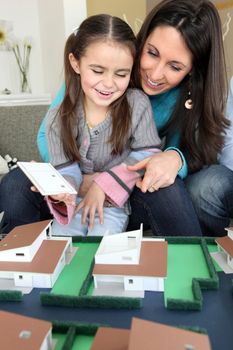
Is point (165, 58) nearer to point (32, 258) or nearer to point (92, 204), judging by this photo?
point (92, 204)

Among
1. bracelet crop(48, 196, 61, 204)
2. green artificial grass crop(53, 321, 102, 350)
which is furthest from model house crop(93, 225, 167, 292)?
bracelet crop(48, 196, 61, 204)

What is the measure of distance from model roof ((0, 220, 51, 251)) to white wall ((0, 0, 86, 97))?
1.41 meters

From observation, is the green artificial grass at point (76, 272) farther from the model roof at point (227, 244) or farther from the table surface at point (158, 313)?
the model roof at point (227, 244)

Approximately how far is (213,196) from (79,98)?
492mm

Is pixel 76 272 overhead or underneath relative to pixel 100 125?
underneath

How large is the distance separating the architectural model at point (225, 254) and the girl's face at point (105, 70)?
480 millimetres

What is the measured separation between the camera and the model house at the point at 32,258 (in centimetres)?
65

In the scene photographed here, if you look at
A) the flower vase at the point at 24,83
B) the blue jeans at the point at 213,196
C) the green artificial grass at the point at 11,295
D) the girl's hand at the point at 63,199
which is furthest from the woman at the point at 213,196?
the flower vase at the point at 24,83

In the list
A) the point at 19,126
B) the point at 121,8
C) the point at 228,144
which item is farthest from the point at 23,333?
the point at 121,8

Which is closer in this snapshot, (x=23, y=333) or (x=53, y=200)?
(x=23, y=333)

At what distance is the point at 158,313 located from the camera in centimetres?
58

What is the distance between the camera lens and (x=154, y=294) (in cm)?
62

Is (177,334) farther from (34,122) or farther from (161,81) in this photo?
(34,122)

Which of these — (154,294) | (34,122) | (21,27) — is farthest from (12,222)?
(21,27)
